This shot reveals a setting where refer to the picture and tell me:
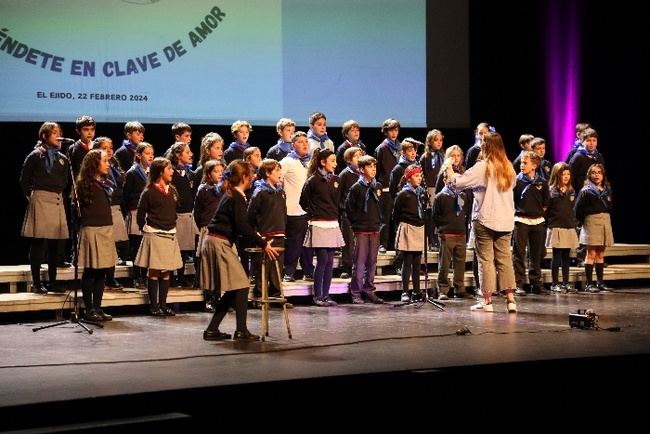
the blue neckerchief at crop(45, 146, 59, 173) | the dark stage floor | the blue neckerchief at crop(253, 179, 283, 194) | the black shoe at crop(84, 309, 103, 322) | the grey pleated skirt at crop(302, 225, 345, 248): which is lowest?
the dark stage floor

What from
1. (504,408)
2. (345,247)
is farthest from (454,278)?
(504,408)

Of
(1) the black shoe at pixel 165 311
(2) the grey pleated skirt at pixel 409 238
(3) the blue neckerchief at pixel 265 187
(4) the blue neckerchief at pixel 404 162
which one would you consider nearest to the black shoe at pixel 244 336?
(1) the black shoe at pixel 165 311

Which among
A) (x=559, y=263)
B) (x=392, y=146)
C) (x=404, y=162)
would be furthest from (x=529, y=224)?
→ (x=392, y=146)

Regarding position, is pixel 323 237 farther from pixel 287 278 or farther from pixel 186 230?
pixel 186 230

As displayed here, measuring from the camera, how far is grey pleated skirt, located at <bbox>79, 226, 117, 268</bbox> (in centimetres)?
917

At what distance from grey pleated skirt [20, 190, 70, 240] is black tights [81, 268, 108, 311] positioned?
28.2 inches

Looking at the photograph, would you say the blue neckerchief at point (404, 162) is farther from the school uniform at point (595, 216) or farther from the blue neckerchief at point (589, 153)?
the blue neckerchief at point (589, 153)

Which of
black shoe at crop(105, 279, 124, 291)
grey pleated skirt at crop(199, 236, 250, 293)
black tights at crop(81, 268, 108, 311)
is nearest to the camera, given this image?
grey pleated skirt at crop(199, 236, 250, 293)

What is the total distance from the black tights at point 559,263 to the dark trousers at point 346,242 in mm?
2364

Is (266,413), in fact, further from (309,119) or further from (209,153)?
(309,119)

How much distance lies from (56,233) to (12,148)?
2.30m

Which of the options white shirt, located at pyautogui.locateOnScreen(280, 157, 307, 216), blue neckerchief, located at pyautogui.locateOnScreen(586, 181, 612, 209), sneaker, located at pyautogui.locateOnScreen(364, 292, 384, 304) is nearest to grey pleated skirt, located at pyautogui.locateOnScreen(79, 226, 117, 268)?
white shirt, located at pyautogui.locateOnScreen(280, 157, 307, 216)

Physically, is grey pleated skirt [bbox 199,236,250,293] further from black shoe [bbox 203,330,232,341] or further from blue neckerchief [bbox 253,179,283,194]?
blue neckerchief [bbox 253,179,283,194]

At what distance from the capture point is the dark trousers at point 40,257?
32.1ft
